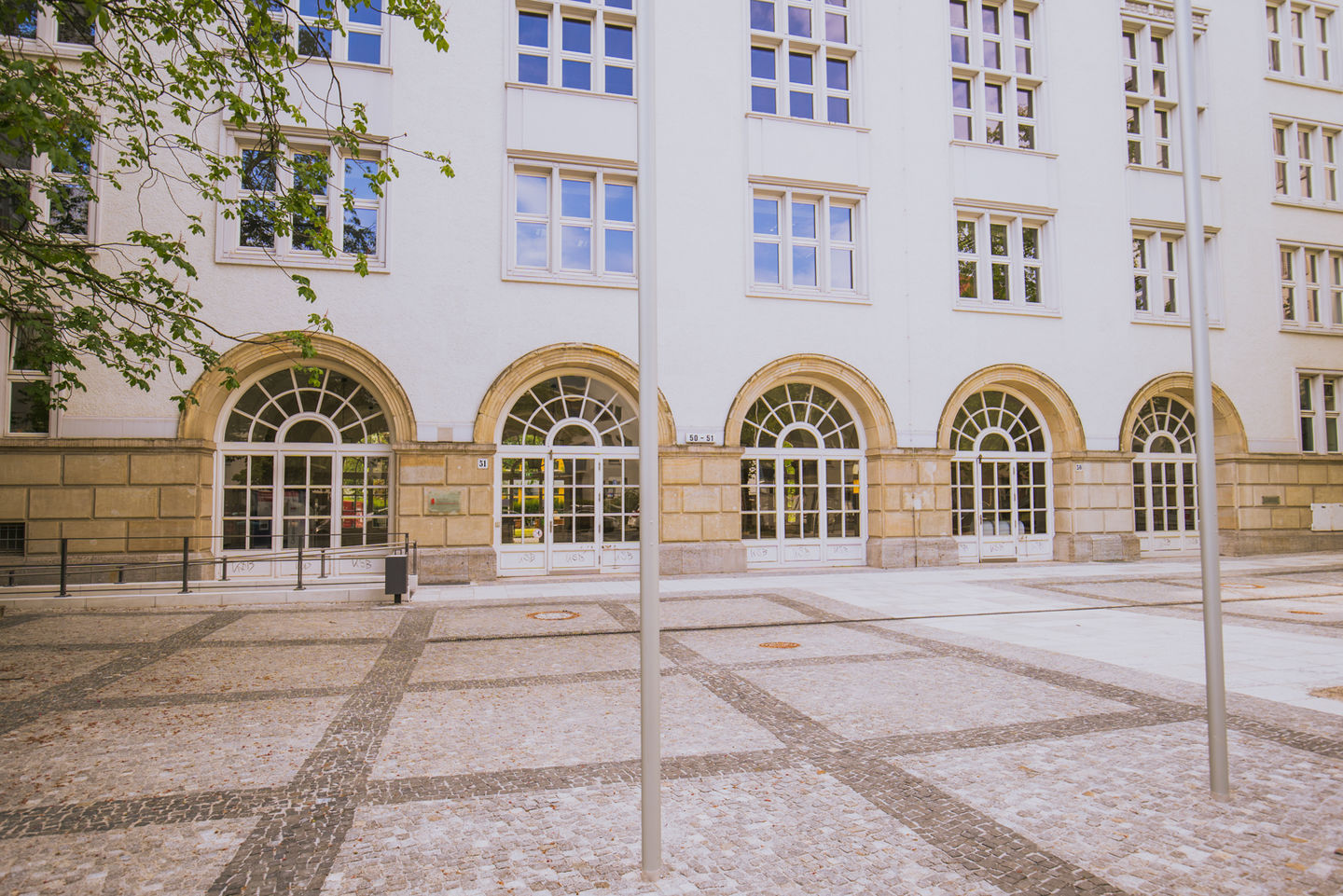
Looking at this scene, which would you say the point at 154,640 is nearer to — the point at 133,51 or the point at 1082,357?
the point at 133,51

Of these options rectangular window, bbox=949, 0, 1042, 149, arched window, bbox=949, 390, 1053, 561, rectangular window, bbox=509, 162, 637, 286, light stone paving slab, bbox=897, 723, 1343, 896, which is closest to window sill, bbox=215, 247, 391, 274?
rectangular window, bbox=509, 162, 637, 286

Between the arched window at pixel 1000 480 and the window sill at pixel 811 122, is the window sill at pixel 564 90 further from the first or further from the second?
the arched window at pixel 1000 480

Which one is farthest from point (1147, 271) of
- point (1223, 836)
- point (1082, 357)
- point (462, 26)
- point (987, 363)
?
point (1223, 836)

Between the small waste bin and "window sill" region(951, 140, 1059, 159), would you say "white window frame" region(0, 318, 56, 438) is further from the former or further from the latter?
"window sill" region(951, 140, 1059, 159)

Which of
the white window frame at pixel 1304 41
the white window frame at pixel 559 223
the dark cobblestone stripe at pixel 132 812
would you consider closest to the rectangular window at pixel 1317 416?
the white window frame at pixel 1304 41

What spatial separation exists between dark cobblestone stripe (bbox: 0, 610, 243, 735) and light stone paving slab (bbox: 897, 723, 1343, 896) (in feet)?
19.3

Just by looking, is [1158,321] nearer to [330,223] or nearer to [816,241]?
[816,241]

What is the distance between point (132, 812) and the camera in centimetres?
374

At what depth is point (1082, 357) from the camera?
17391 mm

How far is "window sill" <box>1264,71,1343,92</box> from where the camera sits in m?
19.8

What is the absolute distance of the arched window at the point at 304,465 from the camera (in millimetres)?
13188

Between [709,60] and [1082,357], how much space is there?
406 inches

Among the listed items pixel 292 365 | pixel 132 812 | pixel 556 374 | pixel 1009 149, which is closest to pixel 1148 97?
pixel 1009 149

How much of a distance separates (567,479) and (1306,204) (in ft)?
65.2
